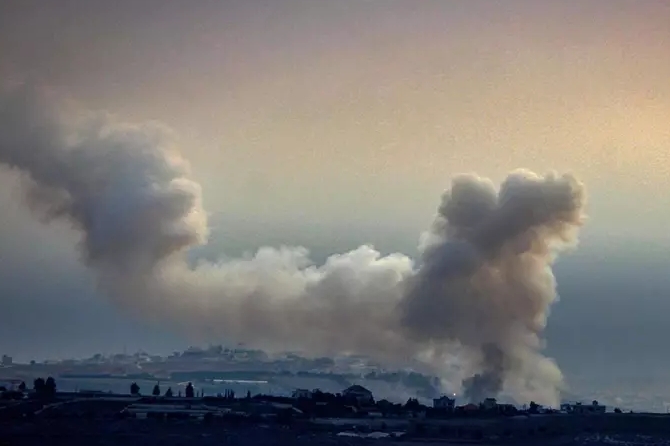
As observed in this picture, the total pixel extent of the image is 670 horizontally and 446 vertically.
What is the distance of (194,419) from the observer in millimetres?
50281

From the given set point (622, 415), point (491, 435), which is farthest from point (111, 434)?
point (622, 415)

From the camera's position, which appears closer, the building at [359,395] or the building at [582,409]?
the building at [582,409]

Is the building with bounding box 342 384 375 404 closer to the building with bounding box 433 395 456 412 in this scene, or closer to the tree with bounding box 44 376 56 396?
the building with bounding box 433 395 456 412

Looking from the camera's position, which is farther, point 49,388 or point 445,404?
point 49,388

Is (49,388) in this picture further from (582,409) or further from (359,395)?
(582,409)

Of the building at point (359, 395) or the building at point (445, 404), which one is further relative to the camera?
the building at point (359, 395)

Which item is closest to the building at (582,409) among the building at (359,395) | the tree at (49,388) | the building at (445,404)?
the building at (445,404)

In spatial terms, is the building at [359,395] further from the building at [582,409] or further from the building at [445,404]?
the building at [582,409]

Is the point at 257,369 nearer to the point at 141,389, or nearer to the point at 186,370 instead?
the point at 186,370

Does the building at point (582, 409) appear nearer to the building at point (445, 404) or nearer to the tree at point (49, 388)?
the building at point (445, 404)

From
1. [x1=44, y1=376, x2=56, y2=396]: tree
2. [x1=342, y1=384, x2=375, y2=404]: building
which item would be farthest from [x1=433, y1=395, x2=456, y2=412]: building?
[x1=44, y1=376, x2=56, y2=396]: tree

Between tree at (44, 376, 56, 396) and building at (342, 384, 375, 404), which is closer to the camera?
tree at (44, 376, 56, 396)

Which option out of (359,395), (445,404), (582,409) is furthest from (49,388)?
(582,409)

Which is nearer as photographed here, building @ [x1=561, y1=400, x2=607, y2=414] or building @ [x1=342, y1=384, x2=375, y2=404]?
building @ [x1=561, y1=400, x2=607, y2=414]
